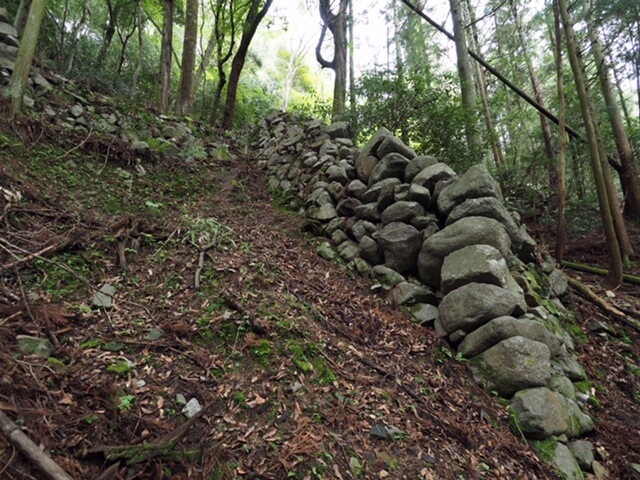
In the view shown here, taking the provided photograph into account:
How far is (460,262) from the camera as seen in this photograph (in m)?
3.48

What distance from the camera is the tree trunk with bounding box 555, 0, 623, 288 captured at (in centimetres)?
503

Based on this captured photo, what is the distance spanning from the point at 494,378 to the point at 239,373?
2.24m

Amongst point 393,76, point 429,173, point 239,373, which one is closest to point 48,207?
point 239,373

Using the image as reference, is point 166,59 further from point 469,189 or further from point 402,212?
point 469,189

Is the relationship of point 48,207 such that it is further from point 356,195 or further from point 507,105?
point 507,105

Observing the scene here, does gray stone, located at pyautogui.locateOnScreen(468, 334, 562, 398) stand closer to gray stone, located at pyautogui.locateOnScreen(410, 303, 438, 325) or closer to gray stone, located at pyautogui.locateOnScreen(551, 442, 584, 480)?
gray stone, located at pyautogui.locateOnScreen(551, 442, 584, 480)

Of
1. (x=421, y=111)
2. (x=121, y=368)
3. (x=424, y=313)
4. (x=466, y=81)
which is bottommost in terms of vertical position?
(x=121, y=368)

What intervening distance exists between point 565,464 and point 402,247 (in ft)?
7.78

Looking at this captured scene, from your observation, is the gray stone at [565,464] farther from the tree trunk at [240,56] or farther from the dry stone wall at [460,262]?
the tree trunk at [240,56]

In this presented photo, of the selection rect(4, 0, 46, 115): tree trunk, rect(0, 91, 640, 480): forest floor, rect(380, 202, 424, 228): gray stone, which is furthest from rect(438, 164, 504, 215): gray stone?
rect(4, 0, 46, 115): tree trunk

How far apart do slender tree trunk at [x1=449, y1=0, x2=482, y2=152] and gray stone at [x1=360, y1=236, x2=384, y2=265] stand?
3.12 metres

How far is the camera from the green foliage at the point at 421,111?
18.9 ft

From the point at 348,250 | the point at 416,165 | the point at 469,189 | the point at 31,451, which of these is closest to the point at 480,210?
the point at 469,189

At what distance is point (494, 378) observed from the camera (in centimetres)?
291
